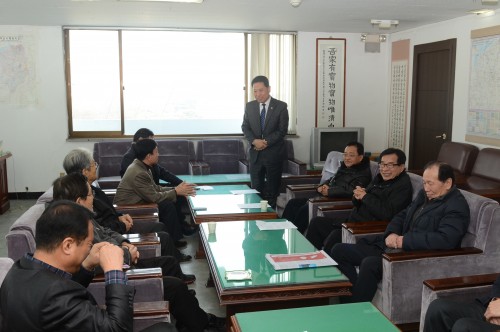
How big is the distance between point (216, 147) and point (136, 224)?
10.3 ft

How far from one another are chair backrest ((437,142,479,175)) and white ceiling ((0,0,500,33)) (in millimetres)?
1469

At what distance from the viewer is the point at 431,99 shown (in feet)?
21.9

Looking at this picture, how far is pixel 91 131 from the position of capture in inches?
286

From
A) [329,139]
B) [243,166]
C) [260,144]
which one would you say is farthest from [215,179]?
[329,139]

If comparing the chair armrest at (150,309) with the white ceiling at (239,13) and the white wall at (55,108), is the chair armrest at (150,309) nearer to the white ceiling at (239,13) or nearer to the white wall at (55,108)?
the white ceiling at (239,13)

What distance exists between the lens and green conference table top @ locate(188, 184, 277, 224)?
158 inches

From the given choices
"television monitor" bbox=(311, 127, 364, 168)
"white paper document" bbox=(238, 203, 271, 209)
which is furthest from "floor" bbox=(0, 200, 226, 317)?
"television monitor" bbox=(311, 127, 364, 168)

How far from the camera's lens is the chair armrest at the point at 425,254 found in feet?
9.65

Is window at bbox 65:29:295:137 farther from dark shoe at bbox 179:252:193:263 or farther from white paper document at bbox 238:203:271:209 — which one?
white paper document at bbox 238:203:271:209

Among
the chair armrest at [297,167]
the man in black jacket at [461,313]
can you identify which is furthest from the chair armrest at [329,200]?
the man in black jacket at [461,313]

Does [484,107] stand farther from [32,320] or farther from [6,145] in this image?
[6,145]

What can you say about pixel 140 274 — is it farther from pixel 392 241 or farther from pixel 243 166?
pixel 243 166

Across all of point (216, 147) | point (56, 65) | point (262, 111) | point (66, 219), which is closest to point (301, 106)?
point (216, 147)

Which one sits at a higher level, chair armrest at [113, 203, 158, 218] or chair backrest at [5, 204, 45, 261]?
chair backrest at [5, 204, 45, 261]
